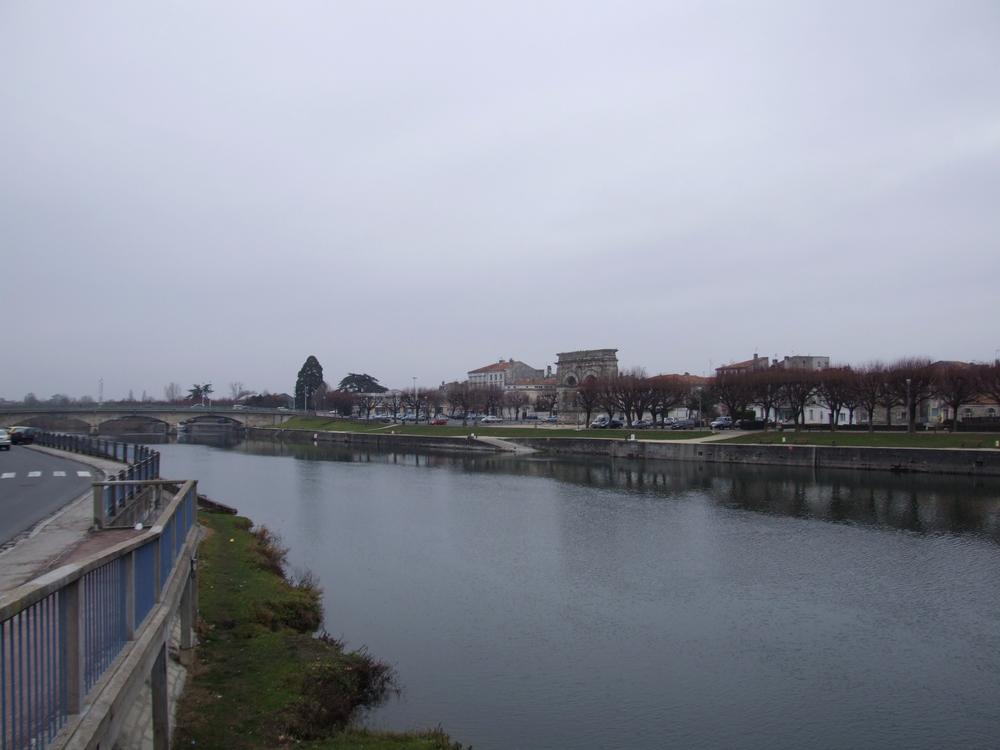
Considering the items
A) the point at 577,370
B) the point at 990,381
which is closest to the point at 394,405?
the point at 577,370

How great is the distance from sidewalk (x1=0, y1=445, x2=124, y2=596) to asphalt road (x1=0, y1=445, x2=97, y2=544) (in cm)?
39

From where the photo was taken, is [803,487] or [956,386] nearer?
[803,487]

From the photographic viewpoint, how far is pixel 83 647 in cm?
562

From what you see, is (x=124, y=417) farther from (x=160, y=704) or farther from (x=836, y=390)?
(x=160, y=704)

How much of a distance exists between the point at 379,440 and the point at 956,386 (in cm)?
6074

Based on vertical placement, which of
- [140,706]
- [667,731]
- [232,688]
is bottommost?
[667,731]

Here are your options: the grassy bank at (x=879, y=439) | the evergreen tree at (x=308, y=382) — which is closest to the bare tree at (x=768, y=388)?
the grassy bank at (x=879, y=439)

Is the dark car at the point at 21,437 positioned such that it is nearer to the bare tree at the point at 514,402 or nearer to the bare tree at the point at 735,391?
the bare tree at the point at 735,391

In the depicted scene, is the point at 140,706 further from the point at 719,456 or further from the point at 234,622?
the point at 719,456

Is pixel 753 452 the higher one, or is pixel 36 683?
pixel 36 683

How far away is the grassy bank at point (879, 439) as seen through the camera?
5278cm

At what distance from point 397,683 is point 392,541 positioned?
14.4 meters

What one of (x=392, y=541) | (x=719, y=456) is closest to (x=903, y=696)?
(x=392, y=541)

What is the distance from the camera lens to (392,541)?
2869 cm
